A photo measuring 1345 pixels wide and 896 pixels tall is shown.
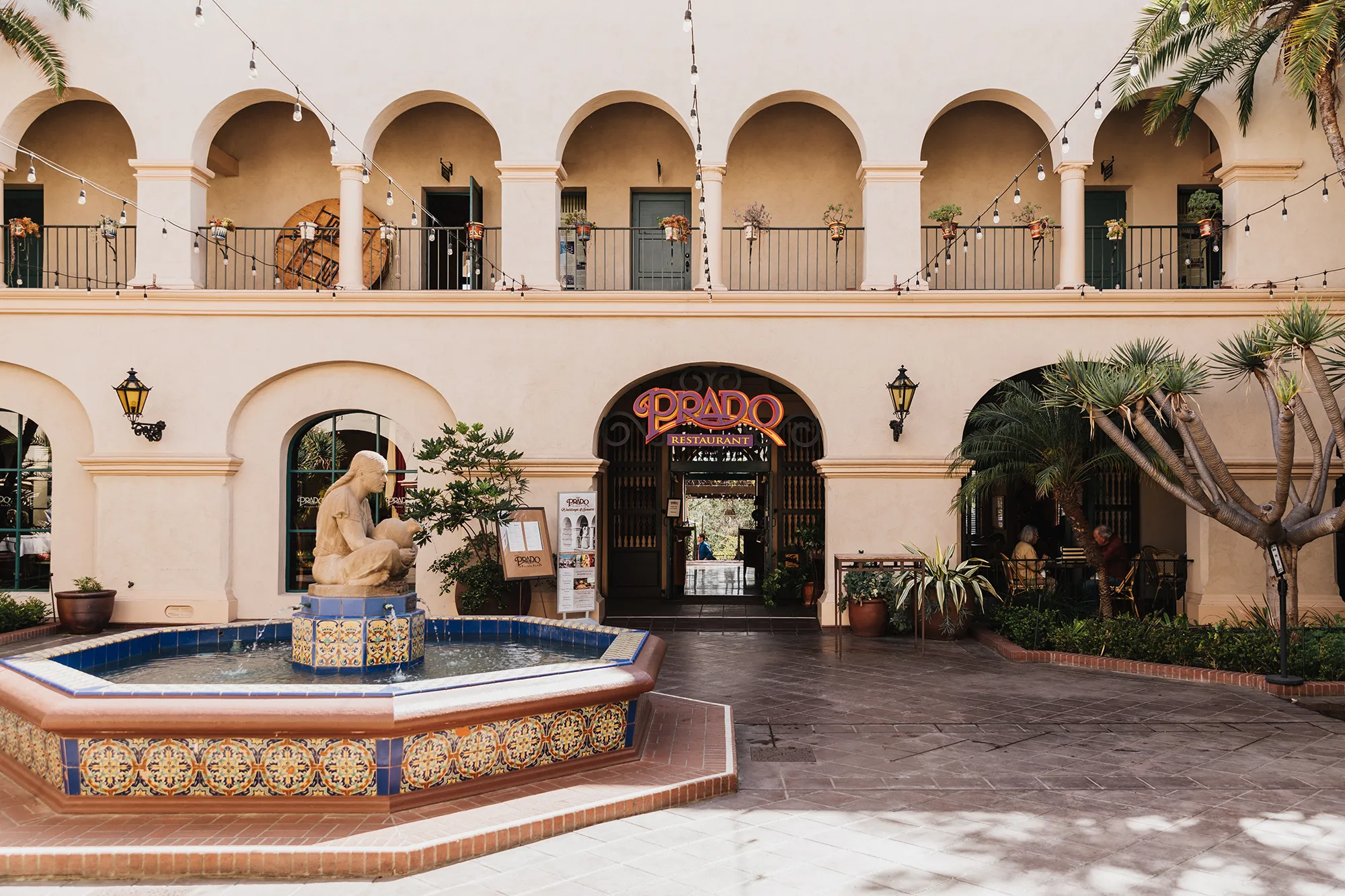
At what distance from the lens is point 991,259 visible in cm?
1462

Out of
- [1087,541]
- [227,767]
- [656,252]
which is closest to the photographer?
[227,767]

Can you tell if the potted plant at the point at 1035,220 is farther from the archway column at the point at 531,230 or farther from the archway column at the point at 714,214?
the archway column at the point at 531,230

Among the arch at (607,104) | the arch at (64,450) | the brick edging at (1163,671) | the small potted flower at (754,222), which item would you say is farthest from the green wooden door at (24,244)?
the brick edging at (1163,671)

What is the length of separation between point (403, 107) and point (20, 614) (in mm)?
8644

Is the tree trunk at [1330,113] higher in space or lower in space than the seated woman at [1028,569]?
higher

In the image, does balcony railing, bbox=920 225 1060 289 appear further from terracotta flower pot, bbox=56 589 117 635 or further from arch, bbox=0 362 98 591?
arch, bbox=0 362 98 591

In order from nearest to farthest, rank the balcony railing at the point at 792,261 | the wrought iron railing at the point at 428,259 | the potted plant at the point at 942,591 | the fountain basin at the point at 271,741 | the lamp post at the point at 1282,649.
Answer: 1. the fountain basin at the point at 271,741
2. the lamp post at the point at 1282,649
3. the potted plant at the point at 942,591
4. the wrought iron railing at the point at 428,259
5. the balcony railing at the point at 792,261

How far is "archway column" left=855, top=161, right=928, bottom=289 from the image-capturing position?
13.3m

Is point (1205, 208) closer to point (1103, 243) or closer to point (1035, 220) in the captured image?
point (1103, 243)

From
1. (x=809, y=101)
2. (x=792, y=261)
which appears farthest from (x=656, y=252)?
(x=809, y=101)

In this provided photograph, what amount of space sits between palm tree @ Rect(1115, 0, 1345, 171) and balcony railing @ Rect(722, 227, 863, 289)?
4321 mm

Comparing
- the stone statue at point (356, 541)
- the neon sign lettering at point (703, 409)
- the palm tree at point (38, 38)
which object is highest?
the palm tree at point (38, 38)

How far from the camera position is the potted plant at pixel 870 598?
41.0 ft

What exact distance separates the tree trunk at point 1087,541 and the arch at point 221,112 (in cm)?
1155
